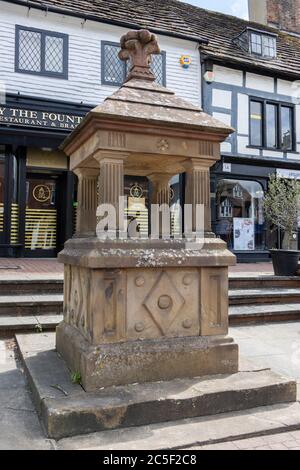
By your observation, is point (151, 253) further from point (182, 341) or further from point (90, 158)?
point (90, 158)

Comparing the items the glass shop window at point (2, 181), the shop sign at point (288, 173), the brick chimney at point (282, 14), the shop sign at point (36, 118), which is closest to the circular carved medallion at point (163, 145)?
the shop sign at point (36, 118)

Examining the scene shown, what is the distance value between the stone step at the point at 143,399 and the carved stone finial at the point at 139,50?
2.93 meters

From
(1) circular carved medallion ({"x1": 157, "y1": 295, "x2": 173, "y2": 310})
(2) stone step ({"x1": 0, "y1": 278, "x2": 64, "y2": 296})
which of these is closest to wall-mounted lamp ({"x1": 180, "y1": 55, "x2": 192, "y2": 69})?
(2) stone step ({"x1": 0, "y1": 278, "x2": 64, "y2": 296})

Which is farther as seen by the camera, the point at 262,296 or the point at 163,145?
the point at 262,296

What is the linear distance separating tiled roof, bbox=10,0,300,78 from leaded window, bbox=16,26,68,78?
2.37 ft

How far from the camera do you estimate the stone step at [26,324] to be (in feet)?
17.4

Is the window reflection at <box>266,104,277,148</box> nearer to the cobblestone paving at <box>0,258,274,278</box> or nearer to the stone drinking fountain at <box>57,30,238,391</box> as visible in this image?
the cobblestone paving at <box>0,258,274,278</box>

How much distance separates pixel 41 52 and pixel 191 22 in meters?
6.79

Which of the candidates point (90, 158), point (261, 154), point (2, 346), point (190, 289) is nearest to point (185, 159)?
point (90, 158)

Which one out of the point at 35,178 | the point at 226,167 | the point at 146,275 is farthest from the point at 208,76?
the point at 146,275

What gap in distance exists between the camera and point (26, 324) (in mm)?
5379

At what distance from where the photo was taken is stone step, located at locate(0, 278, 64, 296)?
21.1 feet

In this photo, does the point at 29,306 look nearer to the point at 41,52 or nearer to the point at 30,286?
the point at 30,286
